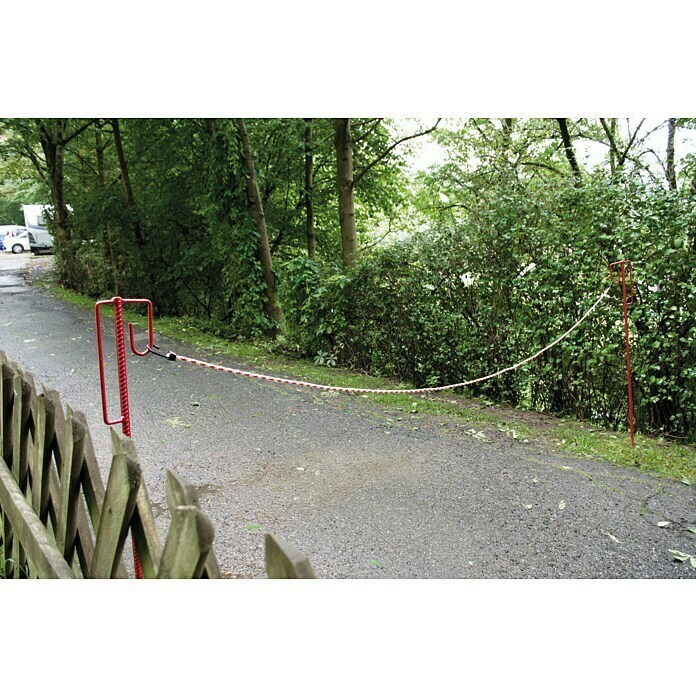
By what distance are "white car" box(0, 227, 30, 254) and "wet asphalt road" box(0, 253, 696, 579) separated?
248 inches

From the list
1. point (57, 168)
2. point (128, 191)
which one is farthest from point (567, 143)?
point (57, 168)

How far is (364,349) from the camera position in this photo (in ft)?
19.0

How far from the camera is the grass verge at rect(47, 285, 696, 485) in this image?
143 inches

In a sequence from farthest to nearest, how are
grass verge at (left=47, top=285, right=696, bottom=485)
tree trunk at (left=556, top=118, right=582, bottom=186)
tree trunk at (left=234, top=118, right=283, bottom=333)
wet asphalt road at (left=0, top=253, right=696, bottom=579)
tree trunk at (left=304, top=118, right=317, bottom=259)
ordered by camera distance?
tree trunk at (left=304, top=118, right=317, bottom=259)
tree trunk at (left=556, top=118, right=582, bottom=186)
tree trunk at (left=234, top=118, right=283, bottom=333)
grass verge at (left=47, top=285, right=696, bottom=485)
wet asphalt road at (left=0, top=253, right=696, bottom=579)

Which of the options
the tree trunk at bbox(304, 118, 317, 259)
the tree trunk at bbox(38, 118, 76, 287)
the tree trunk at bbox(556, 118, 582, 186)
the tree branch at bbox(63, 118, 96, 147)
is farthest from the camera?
the tree branch at bbox(63, 118, 96, 147)

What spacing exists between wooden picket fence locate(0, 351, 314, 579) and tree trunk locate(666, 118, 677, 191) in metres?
3.91

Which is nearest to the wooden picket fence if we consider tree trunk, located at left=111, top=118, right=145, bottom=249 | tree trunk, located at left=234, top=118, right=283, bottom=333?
tree trunk, located at left=234, top=118, right=283, bottom=333

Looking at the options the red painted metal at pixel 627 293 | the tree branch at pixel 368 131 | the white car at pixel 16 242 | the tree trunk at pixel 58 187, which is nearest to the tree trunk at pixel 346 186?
the tree branch at pixel 368 131

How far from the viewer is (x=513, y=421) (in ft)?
14.2

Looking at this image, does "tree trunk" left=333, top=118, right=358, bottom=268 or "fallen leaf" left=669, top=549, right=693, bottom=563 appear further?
"tree trunk" left=333, top=118, right=358, bottom=268

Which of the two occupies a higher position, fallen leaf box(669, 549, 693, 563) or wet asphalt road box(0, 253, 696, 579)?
wet asphalt road box(0, 253, 696, 579)

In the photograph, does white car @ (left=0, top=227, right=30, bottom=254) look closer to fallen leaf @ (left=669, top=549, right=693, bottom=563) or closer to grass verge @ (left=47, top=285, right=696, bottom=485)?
grass verge @ (left=47, top=285, right=696, bottom=485)

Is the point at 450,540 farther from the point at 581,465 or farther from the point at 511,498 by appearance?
the point at 581,465

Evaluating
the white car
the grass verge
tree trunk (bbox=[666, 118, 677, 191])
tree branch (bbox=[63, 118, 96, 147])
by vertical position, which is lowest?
the grass verge
